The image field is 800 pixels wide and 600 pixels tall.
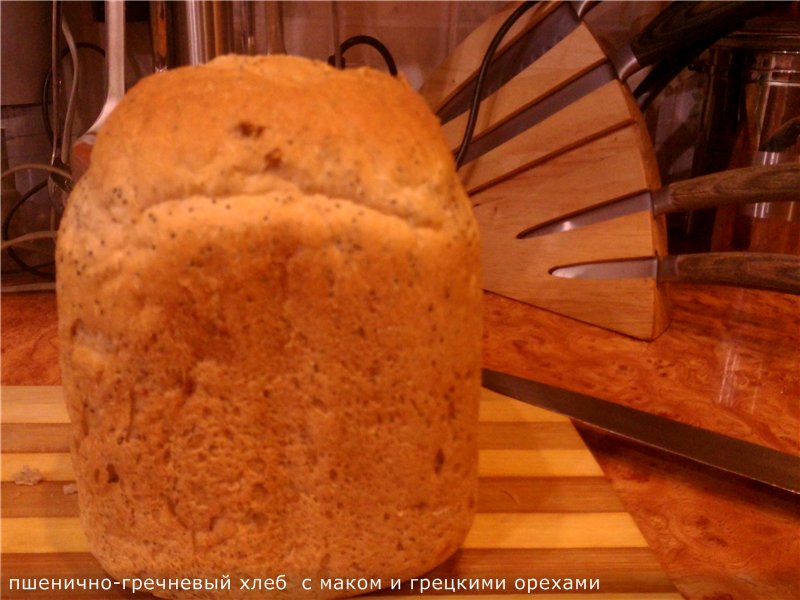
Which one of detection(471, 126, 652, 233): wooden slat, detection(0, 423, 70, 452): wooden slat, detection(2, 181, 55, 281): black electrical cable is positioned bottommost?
detection(0, 423, 70, 452): wooden slat

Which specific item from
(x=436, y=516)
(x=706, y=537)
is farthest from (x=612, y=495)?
(x=436, y=516)

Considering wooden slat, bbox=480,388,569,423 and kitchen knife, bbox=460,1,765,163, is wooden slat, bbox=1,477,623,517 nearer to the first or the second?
wooden slat, bbox=480,388,569,423

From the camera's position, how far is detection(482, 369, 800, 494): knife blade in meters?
0.74

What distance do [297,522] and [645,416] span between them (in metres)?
0.45

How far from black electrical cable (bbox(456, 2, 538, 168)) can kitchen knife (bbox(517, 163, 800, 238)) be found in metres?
0.18

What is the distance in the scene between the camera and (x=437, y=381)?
1.74ft

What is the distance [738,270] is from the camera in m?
1.01

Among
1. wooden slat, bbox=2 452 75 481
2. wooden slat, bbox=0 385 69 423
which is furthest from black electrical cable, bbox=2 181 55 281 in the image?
wooden slat, bbox=2 452 75 481

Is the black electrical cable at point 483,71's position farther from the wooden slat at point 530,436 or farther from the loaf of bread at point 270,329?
the loaf of bread at point 270,329

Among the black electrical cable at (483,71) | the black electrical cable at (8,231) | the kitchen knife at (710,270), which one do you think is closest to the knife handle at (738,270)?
the kitchen knife at (710,270)

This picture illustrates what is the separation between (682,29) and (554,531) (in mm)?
803

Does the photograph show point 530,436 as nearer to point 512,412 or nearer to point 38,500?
point 512,412

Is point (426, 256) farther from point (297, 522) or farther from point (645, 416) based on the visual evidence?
point (645, 416)

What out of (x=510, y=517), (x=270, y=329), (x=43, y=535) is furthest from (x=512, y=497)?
(x=43, y=535)
